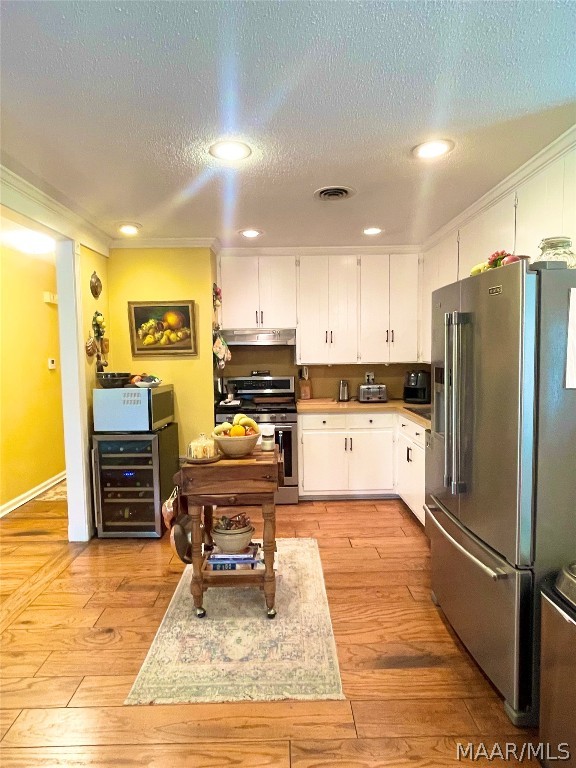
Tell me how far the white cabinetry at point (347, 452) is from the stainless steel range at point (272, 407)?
109mm

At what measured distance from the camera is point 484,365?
5.72ft

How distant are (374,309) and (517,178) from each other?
6.20 feet

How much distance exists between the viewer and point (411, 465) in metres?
3.55

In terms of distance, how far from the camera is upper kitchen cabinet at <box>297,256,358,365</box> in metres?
4.09

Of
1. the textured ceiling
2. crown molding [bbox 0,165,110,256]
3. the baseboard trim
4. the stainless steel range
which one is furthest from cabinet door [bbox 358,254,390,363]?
the baseboard trim

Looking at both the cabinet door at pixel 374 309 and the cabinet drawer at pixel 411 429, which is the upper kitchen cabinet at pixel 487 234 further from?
the cabinet drawer at pixel 411 429

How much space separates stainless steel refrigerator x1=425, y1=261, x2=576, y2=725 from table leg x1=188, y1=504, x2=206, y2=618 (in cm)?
132

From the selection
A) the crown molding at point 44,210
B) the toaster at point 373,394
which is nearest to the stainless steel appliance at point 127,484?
the crown molding at point 44,210

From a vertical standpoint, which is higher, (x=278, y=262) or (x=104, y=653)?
(x=278, y=262)

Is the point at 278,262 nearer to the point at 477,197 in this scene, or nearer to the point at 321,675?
the point at 477,197

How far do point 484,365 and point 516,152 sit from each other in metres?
1.23

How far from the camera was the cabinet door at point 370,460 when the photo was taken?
3.97 m

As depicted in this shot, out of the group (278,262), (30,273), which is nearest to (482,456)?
(278,262)

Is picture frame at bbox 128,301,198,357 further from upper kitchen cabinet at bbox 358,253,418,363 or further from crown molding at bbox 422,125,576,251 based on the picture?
crown molding at bbox 422,125,576,251
